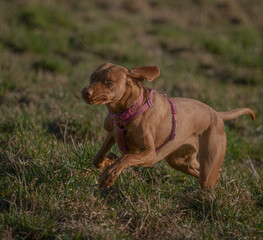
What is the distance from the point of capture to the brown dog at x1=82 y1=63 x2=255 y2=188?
2816 mm

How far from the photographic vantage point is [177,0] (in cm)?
1351

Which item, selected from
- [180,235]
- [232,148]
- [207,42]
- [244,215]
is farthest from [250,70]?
[180,235]

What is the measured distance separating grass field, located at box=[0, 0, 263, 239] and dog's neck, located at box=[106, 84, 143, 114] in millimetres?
703

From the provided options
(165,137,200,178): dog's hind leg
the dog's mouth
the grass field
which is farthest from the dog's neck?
(165,137,200,178): dog's hind leg

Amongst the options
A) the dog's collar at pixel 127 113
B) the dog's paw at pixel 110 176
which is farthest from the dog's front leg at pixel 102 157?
the dog's paw at pixel 110 176

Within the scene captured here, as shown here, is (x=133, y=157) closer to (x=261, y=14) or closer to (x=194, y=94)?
(x=194, y=94)

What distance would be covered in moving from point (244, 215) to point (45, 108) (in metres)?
3.08

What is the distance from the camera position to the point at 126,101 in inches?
119

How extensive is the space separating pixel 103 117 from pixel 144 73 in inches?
77.4

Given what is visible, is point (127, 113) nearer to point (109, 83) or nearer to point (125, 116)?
point (125, 116)

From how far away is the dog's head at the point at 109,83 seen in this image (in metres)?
2.73

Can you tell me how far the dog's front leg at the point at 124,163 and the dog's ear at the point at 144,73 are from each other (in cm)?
57

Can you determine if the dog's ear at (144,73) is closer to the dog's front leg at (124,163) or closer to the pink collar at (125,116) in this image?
the pink collar at (125,116)

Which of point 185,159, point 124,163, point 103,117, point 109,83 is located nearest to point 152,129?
point 124,163
